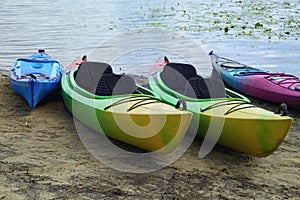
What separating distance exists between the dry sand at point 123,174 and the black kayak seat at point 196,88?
487 mm

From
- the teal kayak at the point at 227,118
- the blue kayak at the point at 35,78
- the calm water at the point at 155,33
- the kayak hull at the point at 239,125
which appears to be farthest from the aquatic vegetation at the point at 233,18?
the kayak hull at the point at 239,125

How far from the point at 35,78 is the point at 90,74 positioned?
601 mm

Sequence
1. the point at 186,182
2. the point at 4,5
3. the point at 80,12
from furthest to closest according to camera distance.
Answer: the point at 4,5 < the point at 80,12 < the point at 186,182

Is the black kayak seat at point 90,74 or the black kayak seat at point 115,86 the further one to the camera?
the black kayak seat at point 90,74

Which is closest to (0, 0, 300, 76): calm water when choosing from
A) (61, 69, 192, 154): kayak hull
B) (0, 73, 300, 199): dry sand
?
(61, 69, 192, 154): kayak hull

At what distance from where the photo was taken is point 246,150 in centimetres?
350

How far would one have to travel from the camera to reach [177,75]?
479cm

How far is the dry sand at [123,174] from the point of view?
9.62ft

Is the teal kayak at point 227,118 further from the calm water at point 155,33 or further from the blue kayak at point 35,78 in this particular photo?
the calm water at point 155,33

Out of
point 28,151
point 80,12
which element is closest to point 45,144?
point 28,151

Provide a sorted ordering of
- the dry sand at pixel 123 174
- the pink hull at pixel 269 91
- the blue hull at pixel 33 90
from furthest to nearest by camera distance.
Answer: the pink hull at pixel 269 91 → the blue hull at pixel 33 90 → the dry sand at pixel 123 174

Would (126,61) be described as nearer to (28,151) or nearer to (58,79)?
(58,79)

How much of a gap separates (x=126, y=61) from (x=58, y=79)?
8.99ft

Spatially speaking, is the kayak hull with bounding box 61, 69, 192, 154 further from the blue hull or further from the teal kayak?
the blue hull
